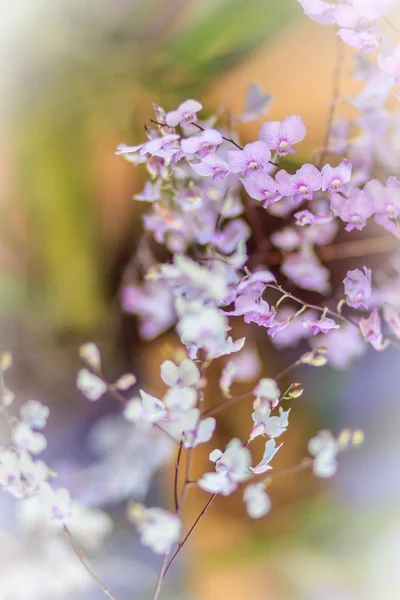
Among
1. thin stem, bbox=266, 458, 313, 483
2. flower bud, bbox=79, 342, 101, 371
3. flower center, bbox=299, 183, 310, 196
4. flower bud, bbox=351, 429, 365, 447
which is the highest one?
flower center, bbox=299, 183, 310, 196

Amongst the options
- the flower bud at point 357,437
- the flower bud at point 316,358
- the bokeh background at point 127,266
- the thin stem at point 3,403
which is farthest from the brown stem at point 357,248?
the thin stem at point 3,403

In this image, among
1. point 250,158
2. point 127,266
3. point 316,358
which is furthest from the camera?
point 127,266

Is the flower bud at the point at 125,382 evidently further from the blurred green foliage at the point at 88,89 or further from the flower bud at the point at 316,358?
the flower bud at the point at 316,358

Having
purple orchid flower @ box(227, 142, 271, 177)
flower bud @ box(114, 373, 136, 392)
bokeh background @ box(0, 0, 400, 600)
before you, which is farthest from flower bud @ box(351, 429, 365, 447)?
purple orchid flower @ box(227, 142, 271, 177)

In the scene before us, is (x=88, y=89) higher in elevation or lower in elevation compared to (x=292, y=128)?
higher

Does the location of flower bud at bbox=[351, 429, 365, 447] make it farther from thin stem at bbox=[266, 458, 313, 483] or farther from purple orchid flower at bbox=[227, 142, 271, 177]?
purple orchid flower at bbox=[227, 142, 271, 177]

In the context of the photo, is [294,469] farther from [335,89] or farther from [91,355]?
[335,89]

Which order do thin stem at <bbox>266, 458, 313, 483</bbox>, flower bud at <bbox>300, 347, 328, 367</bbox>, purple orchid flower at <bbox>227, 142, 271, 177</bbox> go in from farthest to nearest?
thin stem at <bbox>266, 458, 313, 483</bbox> → flower bud at <bbox>300, 347, 328, 367</bbox> → purple orchid flower at <bbox>227, 142, 271, 177</bbox>

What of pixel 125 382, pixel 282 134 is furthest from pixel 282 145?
pixel 125 382
